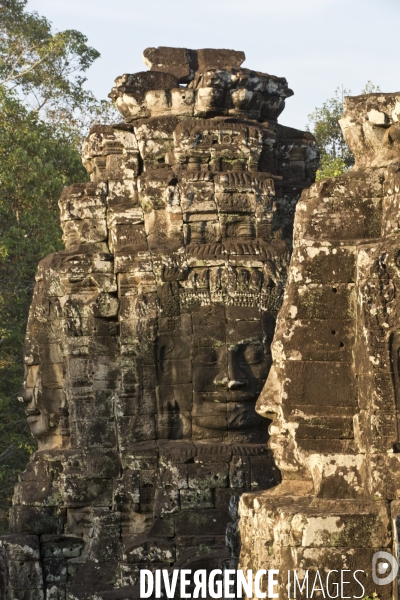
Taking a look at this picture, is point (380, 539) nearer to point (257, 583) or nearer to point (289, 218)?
point (257, 583)

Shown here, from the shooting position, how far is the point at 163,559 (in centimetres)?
1812

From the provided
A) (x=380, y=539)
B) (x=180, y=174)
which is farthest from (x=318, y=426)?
(x=180, y=174)

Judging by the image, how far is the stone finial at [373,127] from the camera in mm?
11992

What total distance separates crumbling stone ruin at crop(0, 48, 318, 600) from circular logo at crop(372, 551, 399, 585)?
6.33 meters

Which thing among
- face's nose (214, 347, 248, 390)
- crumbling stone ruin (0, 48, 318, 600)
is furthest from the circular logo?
face's nose (214, 347, 248, 390)

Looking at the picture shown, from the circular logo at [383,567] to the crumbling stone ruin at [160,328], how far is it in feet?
20.8

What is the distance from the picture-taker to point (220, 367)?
18.7 meters

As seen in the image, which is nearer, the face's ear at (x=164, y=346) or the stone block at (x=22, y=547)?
the face's ear at (x=164, y=346)

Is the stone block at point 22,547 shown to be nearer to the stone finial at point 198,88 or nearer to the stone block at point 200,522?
the stone block at point 200,522

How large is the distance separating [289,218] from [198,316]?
7.20ft

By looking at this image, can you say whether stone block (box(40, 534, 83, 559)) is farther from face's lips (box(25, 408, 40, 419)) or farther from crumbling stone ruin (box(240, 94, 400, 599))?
crumbling stone ruin (box(240, 94, 400, 599))

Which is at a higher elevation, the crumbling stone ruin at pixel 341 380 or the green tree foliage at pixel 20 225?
the green tree foliage at pixel 20 225

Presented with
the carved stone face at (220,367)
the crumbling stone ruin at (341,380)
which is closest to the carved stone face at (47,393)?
the carved stone face at (220,367)

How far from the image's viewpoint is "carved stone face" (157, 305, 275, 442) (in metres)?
18.5
